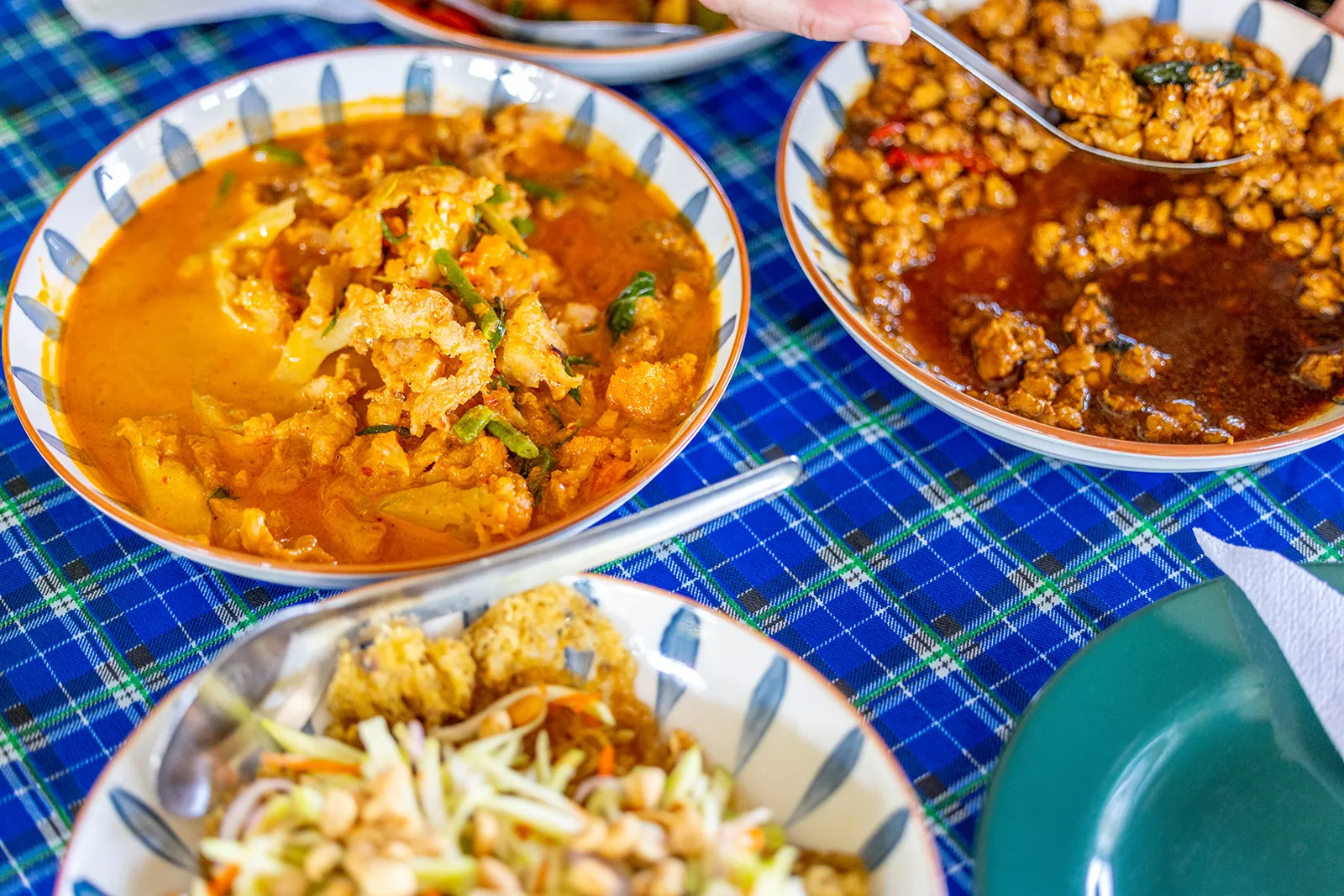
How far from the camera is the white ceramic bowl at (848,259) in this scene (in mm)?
2326

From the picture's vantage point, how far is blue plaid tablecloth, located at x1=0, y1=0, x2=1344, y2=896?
2.20 meters

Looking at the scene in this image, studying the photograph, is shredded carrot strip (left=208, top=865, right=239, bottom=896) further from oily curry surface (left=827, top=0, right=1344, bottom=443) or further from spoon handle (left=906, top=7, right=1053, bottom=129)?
spoon handle (left=906, top=7, right=1053, bottom=129)

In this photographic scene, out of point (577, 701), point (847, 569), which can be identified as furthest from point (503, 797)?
point (847, 569)

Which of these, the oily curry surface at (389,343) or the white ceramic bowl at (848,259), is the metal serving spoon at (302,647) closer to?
the oily curry surface at (389,343)

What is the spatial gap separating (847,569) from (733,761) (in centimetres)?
67

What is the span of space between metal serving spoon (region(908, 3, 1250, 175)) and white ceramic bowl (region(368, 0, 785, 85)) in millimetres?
554

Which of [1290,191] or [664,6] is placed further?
[664,6]

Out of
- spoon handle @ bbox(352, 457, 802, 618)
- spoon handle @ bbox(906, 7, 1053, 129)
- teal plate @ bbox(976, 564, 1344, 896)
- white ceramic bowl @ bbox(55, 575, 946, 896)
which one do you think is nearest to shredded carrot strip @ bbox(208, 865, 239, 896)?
white ceramic bowl @ bbox(55, 575, 946, 896)

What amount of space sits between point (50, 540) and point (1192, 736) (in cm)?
250

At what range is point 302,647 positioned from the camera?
6.11ft

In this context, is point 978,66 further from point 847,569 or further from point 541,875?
point 541,875

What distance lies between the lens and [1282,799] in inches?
78.4

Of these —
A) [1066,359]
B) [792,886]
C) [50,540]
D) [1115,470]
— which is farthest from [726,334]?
[50,540]

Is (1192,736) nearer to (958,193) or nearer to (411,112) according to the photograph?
(958,193)
